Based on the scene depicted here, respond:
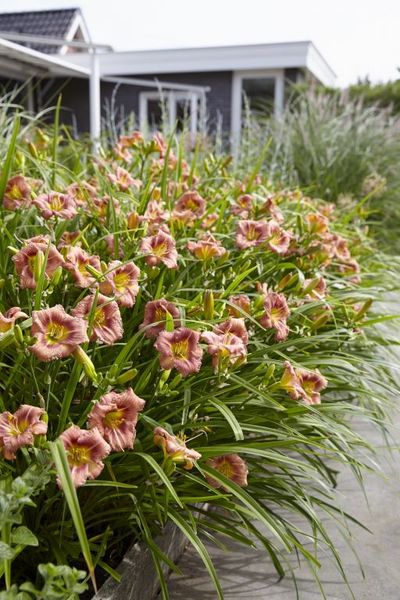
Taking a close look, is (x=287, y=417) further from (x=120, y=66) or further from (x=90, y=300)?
(x=120, y=66)

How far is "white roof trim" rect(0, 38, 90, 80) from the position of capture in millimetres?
9273

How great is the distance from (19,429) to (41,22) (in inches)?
845

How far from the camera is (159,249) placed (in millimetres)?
1479

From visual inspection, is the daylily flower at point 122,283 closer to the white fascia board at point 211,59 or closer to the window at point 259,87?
the white fascia board at point 211,59

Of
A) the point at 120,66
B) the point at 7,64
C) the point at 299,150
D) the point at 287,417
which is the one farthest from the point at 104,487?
the point at 120,66

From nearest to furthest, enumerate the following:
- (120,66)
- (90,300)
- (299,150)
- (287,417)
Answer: (90,300), (287,417), (299,150), (120,66)

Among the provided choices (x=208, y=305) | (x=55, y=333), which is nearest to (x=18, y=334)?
(x=55, y=333)

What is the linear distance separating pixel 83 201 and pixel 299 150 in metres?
3.76

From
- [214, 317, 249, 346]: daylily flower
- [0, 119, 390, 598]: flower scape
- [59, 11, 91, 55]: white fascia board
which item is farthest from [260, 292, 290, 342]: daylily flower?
[59, 11, 91, 55]: white fascia board

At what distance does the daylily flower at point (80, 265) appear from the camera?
1.30 m

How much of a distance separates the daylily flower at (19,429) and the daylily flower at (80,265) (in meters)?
0.34

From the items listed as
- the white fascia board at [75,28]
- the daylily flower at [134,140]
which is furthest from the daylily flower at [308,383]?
the white fascia board at [75,28]

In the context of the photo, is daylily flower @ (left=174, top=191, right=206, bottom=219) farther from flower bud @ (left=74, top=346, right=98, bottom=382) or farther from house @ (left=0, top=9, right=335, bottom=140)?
house @ (left=0, top=9, right=335, bottom=140)

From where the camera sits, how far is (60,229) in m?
1.63
